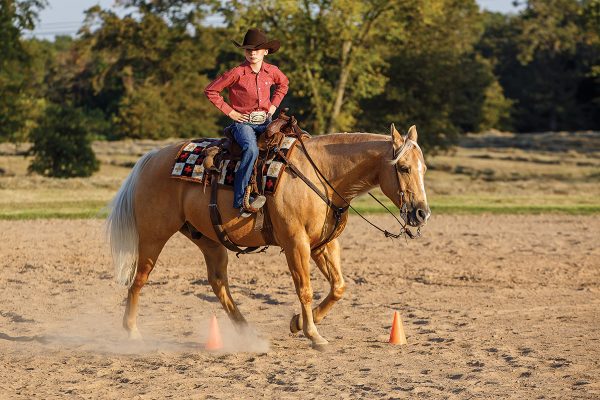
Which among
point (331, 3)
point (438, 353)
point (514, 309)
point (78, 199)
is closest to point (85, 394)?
point (438, 353)

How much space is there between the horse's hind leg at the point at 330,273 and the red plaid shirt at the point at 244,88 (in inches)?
59.3

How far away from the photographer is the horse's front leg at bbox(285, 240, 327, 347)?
852 cm

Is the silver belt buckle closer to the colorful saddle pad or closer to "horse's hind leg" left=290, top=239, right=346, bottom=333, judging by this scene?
the colorful saddle pad

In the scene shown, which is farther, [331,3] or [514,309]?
[331,3]

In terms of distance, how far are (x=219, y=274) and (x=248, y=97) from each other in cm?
190

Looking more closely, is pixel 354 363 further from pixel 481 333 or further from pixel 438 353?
pixel 481 333

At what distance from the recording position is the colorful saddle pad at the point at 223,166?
8.66 metres

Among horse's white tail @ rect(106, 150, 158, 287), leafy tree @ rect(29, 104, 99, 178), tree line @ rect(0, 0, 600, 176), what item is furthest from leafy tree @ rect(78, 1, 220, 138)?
horse's white tail @ rect(106, 150, 158, 287)

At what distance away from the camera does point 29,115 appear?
33.2 metres

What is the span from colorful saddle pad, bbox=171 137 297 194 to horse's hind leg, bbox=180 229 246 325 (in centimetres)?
81

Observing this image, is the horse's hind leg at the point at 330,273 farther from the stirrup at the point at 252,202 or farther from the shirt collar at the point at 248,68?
the shirt collar at the point at 248,68

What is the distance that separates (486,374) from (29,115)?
28357 mm

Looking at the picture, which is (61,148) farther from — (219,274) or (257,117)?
(257,117)

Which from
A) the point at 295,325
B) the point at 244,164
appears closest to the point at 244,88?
the point at 244,164
